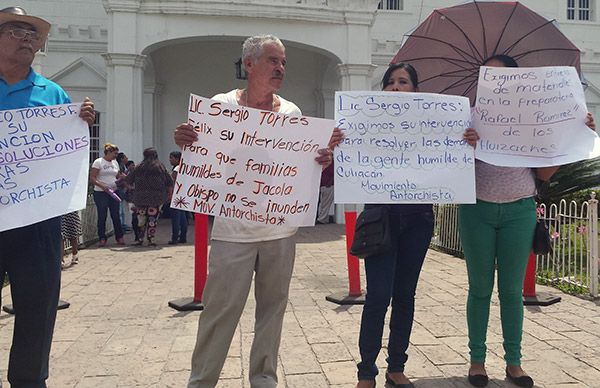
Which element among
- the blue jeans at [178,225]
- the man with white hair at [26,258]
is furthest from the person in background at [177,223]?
the man with white hair at [26,258]

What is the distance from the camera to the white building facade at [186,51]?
1197 cm

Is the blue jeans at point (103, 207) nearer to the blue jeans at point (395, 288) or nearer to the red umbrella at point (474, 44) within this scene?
the red umbrella at point (474, 44)

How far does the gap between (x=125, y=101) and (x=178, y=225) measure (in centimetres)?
366

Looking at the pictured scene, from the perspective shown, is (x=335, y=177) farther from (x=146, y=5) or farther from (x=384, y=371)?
(x=146, y=5)

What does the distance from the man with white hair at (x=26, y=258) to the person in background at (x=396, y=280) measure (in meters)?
1.73

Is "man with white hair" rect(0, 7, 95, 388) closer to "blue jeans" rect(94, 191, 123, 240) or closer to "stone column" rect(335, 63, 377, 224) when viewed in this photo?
"blue jeans" rect(94, 191, 123, 240)

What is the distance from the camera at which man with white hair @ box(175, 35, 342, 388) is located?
267 centimetres

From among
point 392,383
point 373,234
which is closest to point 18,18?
point 373,234

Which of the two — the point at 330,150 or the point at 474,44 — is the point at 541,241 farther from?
the point at 330,150

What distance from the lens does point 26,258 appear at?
8.19 feet

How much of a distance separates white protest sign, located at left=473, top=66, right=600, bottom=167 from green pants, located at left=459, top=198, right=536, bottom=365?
347 millimetres

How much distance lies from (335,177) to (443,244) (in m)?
7.21

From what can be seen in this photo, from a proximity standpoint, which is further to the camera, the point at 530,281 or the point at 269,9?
the point at 269,9

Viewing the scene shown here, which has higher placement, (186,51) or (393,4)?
(393,4)
